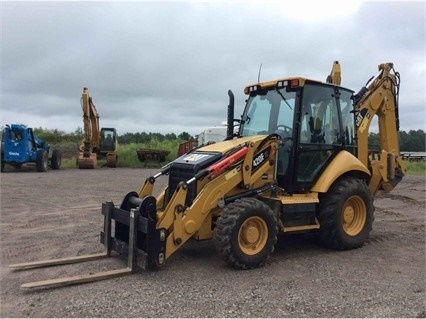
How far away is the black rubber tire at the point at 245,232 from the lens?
5.17m

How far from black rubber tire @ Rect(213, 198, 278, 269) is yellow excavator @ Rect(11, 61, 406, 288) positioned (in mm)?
12

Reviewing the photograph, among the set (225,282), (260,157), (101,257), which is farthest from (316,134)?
(101,257)

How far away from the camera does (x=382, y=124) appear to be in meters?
8.06

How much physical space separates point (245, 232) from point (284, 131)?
182cm

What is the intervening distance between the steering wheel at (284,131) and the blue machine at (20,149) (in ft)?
56.0

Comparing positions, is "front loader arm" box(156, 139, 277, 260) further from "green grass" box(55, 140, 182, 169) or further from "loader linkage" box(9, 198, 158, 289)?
"green grass" box(55, 140, 182, 169)

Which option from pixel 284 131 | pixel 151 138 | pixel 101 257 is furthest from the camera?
pixel 151 138

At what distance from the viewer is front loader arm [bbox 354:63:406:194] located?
7454 mm

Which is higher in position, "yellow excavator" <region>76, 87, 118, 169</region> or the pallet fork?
"yellow excavator" <region>76, 87, 118, 169</region>

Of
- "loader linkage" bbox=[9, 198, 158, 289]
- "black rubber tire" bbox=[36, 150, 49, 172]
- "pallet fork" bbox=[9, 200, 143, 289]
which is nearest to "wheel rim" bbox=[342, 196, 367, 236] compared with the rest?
"loader linkage" bbox=[9, 198, 158, 289]

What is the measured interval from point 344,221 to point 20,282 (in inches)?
177

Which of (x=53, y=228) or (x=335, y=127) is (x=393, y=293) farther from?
(x=53, y=228)

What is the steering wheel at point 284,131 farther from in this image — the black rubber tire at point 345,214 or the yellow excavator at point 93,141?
the yellow excavator at point 93,141

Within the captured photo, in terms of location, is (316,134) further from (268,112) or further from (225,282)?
(225,282)
